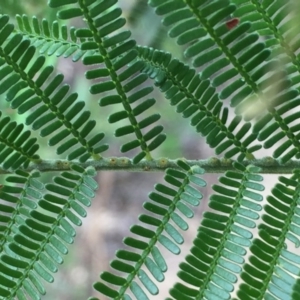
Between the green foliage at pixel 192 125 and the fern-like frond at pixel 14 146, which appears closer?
the green foliage at pixel 192 125

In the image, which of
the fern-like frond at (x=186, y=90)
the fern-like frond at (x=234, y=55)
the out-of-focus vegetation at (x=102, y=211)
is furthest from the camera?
the out-of-focus vegetation at (x=102, y=211)

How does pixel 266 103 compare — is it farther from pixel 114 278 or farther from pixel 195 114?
pixel 114 278

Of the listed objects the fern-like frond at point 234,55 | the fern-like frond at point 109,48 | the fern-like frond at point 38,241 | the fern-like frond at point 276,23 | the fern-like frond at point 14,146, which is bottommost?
the fern-like frond at point 38,241

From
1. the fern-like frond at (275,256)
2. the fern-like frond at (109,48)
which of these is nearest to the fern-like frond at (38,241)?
the fern-like frond at (109,48)

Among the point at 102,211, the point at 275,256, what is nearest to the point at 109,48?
the point at 275,256

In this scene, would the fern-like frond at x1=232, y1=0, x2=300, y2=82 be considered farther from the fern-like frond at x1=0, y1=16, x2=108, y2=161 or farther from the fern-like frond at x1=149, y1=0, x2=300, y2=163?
the fern-like frond at x1=0, y1=16, x2=108, y2=161

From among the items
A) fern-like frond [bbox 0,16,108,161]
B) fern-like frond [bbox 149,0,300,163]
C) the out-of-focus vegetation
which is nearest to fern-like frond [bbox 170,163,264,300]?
fern-like frond [bbox 149,0,300,163]

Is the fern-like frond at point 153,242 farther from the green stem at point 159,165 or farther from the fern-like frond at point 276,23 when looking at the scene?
the fern-like frond at point 276,23
